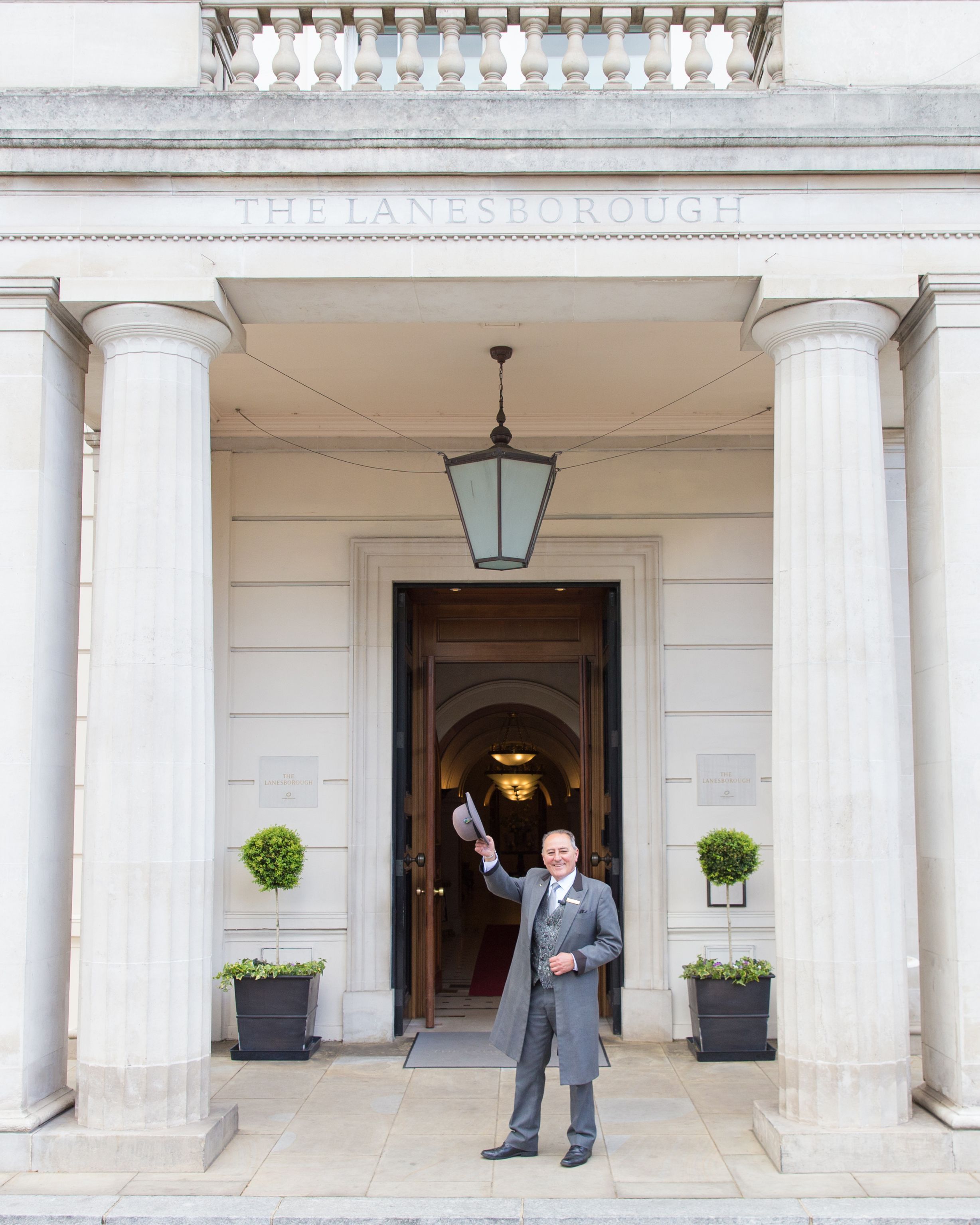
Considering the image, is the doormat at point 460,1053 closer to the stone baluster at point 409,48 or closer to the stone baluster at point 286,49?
the stone baluster at point 409,48

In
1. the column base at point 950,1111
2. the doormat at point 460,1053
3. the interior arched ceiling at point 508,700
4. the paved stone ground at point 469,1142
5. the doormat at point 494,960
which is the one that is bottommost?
the doormat at point 494,960

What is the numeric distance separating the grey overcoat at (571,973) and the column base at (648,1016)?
3.02 m

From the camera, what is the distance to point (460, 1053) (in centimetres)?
811

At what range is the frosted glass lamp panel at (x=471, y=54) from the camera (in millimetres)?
8375

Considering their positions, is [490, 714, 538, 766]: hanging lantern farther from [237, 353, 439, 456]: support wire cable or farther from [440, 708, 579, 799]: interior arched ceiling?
[237, 353, 439, 456]: support wire cable

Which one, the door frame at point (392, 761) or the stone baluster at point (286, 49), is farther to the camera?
the door frame at point (392, 761)

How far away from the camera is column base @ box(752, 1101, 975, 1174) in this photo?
546cm

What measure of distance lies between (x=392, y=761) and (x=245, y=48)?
500cm

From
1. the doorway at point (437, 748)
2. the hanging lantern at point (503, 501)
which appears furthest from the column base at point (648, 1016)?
the hanging lantern at point (503, 501)

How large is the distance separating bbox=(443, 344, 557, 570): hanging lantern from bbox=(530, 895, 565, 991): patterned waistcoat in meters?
2.35

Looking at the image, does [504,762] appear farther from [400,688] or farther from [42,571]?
[42,571]

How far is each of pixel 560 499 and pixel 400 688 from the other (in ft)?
6.48

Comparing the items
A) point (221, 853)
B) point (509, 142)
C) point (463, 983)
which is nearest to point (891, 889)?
point (509, 142)

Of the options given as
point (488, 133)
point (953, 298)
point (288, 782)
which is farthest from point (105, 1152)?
point (953, 298)
